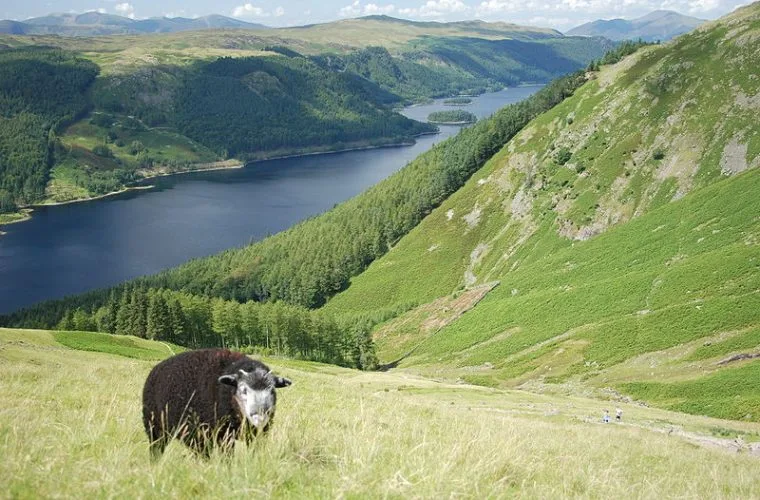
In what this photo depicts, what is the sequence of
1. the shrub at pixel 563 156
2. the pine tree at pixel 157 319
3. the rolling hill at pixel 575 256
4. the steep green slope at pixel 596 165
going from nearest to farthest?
the rolling hill at pixel 575 256 → the pine tree at pixel 157 319 → the steep green slope at pixel 596 165 → the shrub at pixel 563 156

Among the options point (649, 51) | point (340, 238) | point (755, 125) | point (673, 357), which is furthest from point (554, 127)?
point (673, 357)

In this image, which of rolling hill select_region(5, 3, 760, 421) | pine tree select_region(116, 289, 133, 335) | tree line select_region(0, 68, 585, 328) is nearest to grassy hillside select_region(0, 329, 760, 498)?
rolling hill select_region(5, 3, 760, 421)

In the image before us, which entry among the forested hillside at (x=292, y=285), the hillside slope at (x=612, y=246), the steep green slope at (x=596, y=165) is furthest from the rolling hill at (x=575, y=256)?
the forested hillside at (x=292, y=285)

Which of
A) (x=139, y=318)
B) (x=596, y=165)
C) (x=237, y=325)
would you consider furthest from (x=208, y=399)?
(x=596, y=165)

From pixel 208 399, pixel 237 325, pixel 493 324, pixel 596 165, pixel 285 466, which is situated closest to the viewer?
pixel 285 466

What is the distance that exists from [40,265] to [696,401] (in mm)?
201494

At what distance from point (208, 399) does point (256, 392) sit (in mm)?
1331

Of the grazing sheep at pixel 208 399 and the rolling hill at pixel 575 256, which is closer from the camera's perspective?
the grazing sheep at pixel 208 399

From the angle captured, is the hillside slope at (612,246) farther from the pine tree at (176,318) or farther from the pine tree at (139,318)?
the pine tree at (139,318)

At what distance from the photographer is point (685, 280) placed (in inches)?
2594

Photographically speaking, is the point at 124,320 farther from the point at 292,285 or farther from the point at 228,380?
the point at 228,380

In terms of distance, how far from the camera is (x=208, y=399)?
10969mm

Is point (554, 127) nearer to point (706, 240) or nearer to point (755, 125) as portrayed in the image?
point (755, 125)

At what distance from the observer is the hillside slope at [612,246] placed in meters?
60.8
